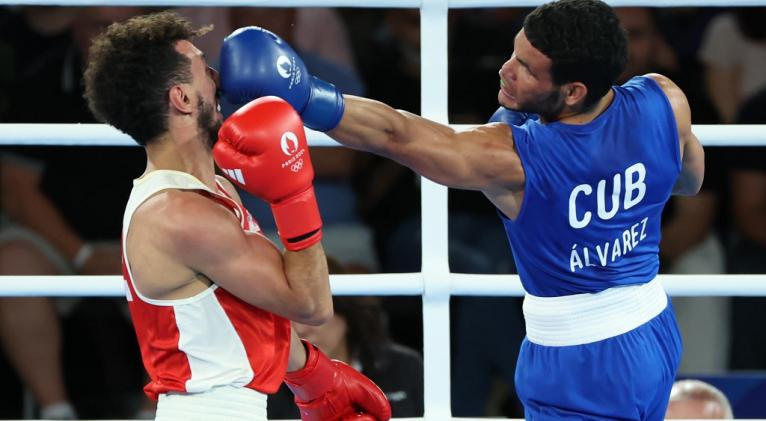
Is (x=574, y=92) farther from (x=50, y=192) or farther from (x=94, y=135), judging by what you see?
(x=50, y=192)

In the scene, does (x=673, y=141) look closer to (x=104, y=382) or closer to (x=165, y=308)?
(x=165, y=308)

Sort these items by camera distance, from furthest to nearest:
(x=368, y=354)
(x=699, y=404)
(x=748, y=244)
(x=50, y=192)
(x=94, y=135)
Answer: (x=748, y=244) < (x=50, y=192) < (x=368, y=354) < (x=699, y=404) < (x=94, y=135)

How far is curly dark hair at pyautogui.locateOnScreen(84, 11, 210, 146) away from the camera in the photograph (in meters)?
2.22

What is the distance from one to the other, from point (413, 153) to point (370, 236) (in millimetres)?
1831

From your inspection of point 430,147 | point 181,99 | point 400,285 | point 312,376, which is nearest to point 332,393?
point 312,376

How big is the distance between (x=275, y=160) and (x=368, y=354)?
1455mm

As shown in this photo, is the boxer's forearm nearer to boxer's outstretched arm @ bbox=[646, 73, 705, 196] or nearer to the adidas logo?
the adidas logo

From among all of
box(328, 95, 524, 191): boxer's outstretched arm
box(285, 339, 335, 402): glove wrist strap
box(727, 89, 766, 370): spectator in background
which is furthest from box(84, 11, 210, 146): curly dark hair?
box(727, 89, 766, 370): spectator in background

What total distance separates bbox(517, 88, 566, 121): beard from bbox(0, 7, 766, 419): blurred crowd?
162 cm

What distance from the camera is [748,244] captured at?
4.15m

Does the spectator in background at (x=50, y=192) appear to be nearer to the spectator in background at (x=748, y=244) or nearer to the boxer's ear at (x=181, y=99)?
the boxer's ear at (x=181, y=99)

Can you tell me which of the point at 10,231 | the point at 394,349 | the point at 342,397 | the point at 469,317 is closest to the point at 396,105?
the point at 469,317

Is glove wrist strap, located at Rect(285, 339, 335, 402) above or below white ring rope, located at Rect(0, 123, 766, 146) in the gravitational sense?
below

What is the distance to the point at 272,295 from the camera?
2168 mm
